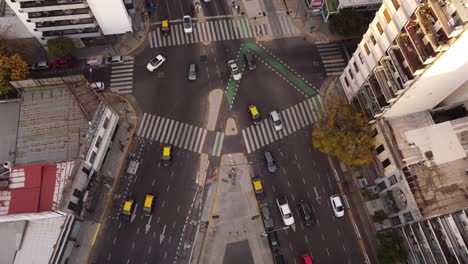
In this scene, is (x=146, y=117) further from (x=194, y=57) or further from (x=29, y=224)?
(x=29, y=224)

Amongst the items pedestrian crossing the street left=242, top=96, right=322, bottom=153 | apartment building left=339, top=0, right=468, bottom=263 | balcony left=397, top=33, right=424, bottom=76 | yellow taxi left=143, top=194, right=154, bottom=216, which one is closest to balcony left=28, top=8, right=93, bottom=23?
yellow taxi left=143, top=194, right=154, bottom=216

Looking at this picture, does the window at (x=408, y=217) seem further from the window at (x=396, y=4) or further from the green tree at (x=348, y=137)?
the window at (x=396, y=4)

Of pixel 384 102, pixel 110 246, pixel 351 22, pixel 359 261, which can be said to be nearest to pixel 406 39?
pixel 384 102

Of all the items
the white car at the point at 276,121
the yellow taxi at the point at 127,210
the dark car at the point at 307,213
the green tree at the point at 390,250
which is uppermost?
the white car at the point at 276,121

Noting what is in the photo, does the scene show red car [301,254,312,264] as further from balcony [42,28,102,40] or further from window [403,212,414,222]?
balcony [42,28,102,40]

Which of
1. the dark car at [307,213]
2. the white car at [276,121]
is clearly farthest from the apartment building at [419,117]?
the white car at [276,121]

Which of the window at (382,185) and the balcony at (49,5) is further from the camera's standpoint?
the window at (382,185)
